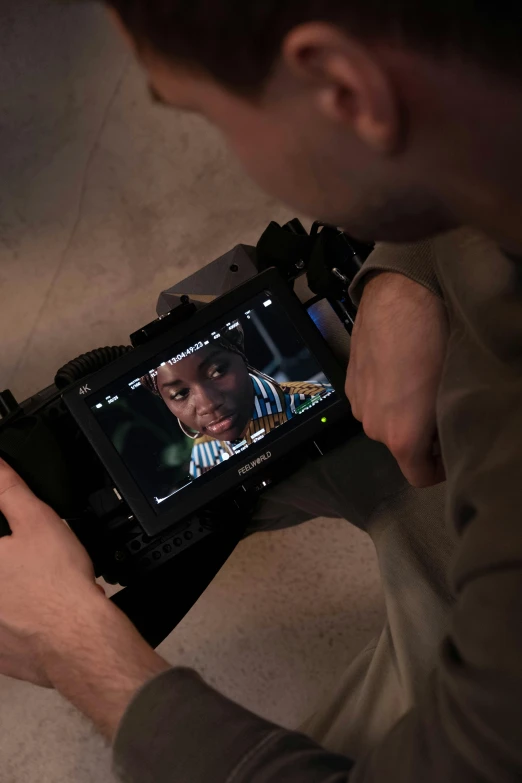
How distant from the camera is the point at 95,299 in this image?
177 centimetres

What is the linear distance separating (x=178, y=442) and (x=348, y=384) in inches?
9.6

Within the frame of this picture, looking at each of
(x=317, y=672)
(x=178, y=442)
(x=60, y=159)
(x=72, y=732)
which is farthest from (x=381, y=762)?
(x=60, y=159)

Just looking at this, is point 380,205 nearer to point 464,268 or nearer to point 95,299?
point 464,268

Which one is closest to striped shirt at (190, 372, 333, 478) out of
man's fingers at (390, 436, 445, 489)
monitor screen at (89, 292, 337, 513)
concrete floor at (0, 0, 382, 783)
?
monitor screen at (89, 292, 337, 513)

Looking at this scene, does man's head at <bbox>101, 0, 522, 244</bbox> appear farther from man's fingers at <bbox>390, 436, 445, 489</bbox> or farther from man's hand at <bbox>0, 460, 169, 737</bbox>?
man's hand at <bbox>0, 460, 169, 737</bbox>

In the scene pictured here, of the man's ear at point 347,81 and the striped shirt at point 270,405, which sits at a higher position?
the man's ear at point 347,81

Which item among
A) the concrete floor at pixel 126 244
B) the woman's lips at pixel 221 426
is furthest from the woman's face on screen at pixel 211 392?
the concrete floor at pixel 126 244

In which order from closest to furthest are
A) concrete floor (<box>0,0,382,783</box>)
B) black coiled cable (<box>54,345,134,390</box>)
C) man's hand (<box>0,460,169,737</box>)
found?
man's hand (<box>0,460,169,737</box>)
black coiled cable (<box>54,345,134,390</box>)
concrete floor (<box>0,0,382,783</box>)

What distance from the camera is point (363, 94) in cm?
45

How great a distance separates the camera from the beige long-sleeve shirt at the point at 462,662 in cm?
53

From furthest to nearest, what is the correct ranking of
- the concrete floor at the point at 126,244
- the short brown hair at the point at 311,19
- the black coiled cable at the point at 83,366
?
the concrete floor at the point at 126,244 → the black coiled cable at the point at 83,366 → the short brown hair at the point at 311,19

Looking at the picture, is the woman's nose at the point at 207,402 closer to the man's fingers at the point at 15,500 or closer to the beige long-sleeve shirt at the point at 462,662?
the man's fingers at the point at 15,500

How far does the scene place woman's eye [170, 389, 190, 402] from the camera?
104cm

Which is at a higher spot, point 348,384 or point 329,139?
point 329,139
